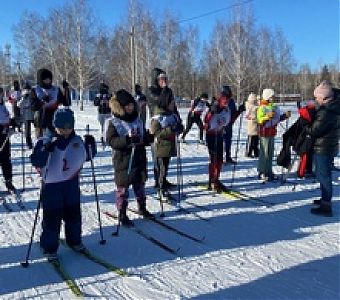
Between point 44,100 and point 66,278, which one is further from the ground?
point 44,100

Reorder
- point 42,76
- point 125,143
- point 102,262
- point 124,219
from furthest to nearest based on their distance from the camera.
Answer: point 42,76 → point 124,219 → point 125,143 → point 102,262

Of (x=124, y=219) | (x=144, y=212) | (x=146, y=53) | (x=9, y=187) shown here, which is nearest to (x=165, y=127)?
(x=144, y=212)

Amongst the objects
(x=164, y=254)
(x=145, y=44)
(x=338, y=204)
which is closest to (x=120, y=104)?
(x=164, y=254)

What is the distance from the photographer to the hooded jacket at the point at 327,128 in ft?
19.0

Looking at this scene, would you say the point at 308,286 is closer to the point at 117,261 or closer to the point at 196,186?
the point at 117,261

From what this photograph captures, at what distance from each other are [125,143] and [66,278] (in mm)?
1909

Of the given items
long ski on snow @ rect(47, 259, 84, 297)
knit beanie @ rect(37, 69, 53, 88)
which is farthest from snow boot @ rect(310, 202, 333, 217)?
knit beanie @ rect(37, 69, 53, 88)

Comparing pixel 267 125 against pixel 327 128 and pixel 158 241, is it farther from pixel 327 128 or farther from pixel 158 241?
pixel 158 241

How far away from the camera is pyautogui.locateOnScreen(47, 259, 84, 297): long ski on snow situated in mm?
3748

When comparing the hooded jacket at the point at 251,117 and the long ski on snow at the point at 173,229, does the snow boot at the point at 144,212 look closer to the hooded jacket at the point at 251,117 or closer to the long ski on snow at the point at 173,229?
the long ski on snow at the point at 173,229

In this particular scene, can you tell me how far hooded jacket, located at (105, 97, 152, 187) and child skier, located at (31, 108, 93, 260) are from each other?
89 cm

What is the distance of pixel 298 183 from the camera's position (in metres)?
8.00

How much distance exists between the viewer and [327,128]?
5863mm

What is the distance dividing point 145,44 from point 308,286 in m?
36.3
